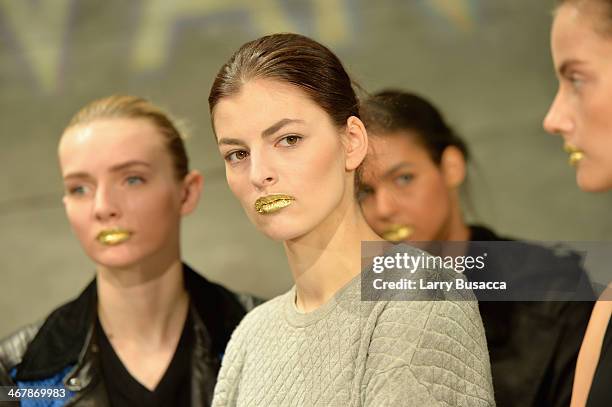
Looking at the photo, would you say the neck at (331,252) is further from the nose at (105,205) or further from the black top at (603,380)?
the nose at (105,205)

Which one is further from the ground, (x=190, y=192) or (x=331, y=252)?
(x=190, y=192)

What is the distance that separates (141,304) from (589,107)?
1499 millimetres

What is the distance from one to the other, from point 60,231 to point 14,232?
203 mm

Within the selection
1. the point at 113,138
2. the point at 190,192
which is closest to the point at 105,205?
the point at 113,138

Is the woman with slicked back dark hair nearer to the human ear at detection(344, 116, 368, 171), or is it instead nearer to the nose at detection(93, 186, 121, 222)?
the human ear at detection(344, 116, 368, 171)

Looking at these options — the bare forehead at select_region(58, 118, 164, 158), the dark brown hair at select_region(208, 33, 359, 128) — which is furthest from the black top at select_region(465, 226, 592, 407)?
the bare forehead at select_region(58, 118, 164, 158)

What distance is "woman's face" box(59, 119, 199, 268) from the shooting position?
2572 millimetres

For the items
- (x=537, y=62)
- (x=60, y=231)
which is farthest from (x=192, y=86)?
(x=537, y=62)

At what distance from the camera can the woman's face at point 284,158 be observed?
1.75m

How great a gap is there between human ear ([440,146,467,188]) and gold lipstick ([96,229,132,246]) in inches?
39.8

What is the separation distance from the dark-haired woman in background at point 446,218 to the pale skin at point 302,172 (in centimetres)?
13

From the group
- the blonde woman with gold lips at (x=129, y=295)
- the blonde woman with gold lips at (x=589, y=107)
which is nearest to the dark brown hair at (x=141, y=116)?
the blonde woman with gold lips at (x=129, y=295)

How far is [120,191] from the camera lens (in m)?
2.61

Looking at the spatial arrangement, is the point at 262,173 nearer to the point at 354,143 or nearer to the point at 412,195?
the point at 354,143
